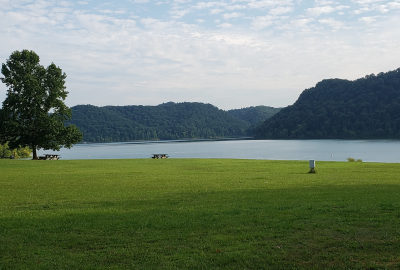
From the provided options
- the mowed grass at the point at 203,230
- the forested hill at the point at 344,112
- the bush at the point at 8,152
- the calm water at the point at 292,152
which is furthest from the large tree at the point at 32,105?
the forested hill at the point at 344,112

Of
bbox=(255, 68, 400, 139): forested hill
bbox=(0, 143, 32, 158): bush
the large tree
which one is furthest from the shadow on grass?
bbox=(255, 68, 400, 139): forested hill

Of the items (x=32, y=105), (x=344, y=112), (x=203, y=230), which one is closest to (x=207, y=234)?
(x=203, y=230)

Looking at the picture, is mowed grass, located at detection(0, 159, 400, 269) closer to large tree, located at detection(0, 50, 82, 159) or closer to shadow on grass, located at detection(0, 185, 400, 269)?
shadow on grass, located at detection(0, 185, 400, 269)

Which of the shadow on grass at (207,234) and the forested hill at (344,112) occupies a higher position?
the forested hill at (344,112)

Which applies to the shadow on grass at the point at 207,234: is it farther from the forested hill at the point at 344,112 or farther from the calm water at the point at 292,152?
the forested hill at the point at 344,112

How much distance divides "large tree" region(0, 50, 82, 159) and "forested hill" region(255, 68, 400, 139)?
357 feet

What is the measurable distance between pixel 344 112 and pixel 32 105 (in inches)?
4635

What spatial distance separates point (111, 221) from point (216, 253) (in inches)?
139

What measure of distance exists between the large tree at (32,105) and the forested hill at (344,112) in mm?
108929

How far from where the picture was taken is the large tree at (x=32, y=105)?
41188 mm

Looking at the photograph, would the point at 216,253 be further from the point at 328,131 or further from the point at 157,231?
the point at 328,131

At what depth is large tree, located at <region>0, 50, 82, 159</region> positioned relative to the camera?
4119cm

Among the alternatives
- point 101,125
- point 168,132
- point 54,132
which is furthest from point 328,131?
point 54,132

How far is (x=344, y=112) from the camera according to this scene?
135750 mm
